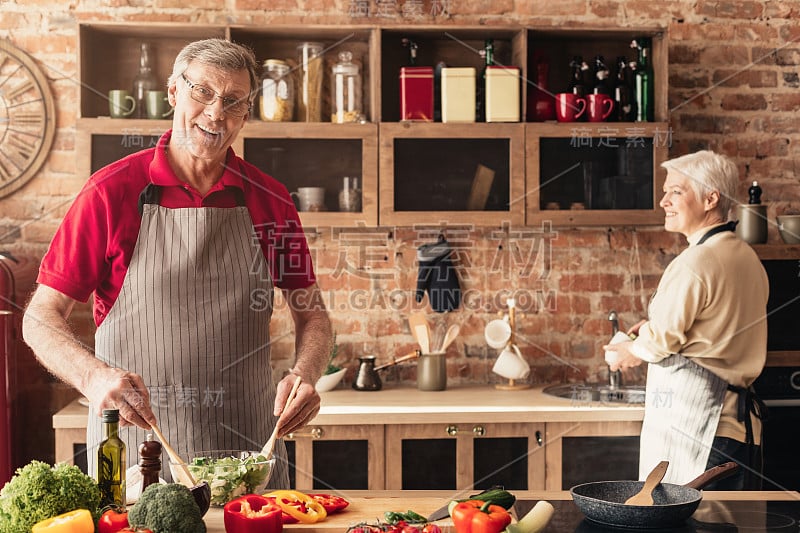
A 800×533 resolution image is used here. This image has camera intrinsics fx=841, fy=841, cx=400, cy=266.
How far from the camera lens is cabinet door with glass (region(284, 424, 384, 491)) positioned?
126 inches

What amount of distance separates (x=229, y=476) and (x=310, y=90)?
211cm

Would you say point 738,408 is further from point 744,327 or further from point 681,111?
point 681,111

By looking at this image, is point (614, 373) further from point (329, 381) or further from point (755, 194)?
point (329, 381)

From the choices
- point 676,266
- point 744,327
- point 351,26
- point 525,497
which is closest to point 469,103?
point 351,26

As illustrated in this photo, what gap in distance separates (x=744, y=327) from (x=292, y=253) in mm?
1562

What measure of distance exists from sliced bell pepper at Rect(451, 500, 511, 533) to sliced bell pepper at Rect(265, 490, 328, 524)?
0.29 meters

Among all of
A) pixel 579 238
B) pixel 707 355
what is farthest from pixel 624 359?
pixel 579 238

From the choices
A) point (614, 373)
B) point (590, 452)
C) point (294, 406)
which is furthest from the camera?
point (614, 373)

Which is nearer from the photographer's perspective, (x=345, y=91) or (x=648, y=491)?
(x=648, y=491)

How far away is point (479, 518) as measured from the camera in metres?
1.50

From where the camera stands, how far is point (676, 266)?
2.89 m

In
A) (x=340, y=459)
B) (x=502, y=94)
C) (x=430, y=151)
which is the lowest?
(x=340, y=459)

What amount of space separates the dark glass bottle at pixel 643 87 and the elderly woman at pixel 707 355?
2.67 ft

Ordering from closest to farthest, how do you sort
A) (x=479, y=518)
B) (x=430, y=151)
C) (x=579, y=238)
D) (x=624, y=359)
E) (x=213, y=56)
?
1. (x=479, y=518)
2. (x=213, y=56)
3. (x=624, y=359)
4. (x=430, y=151)
5. (x=579, y=238)
